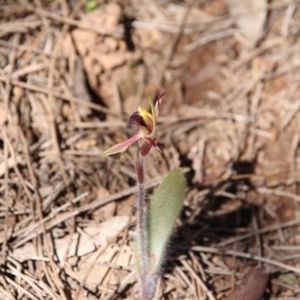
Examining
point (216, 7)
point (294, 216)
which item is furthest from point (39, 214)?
point (216, 7)

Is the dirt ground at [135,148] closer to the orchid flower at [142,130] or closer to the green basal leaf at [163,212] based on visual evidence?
the green basal leaf at [163,212]

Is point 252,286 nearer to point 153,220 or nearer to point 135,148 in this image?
point 153,220

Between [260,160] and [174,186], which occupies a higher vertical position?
[174,186]

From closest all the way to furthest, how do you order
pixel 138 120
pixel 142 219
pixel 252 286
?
pixel 138 120, pixel 142 219, pixel 252 286

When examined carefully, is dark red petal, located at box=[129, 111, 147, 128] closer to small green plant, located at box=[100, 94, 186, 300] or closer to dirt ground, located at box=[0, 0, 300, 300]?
small green plant, located at box=[100, 94, 186, 300]

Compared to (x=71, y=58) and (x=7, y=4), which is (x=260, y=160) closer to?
(x=71, y=58)

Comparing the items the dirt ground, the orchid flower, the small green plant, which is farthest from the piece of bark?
the orchid flower

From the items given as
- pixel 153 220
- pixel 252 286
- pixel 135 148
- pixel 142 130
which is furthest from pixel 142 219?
pixel 135 148

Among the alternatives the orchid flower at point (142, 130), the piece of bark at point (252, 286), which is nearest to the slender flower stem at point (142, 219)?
the orchid flower at point (142, 130)
